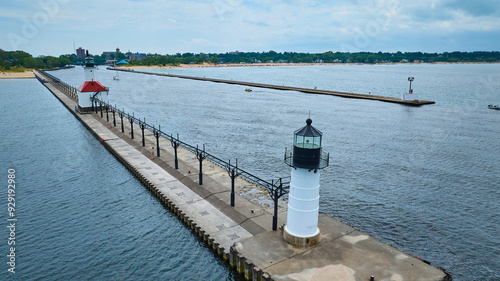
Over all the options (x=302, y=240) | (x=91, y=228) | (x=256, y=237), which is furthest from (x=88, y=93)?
(x=302, y=240)

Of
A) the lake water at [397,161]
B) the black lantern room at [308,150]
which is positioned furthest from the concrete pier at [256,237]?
the lake water at [397,161]

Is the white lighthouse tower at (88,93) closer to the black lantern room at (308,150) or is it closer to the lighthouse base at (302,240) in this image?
the black lantern room at (308,150)

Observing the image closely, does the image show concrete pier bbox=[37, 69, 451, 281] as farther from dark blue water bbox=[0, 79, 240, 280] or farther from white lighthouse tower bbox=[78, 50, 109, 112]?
white lighthouse tower bbox=[78, 50, 109, 112]

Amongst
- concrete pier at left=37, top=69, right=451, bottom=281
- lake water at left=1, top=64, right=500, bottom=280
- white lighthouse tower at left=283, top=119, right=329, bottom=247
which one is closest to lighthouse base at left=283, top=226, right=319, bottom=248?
white lighthouse tower at left=283, top=119, right=329, bottom=247

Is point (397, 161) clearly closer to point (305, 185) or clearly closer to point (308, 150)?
point (305, 185)

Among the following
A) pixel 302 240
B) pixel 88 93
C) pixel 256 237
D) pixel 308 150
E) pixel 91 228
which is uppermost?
pixel 308 150

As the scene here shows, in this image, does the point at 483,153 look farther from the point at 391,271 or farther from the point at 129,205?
the point at 129,205
